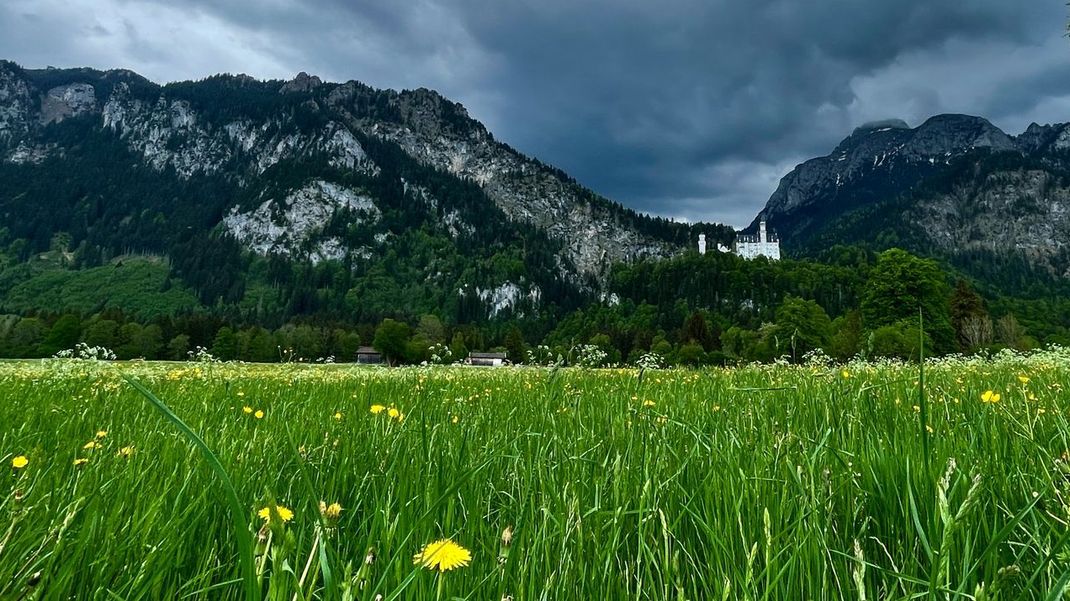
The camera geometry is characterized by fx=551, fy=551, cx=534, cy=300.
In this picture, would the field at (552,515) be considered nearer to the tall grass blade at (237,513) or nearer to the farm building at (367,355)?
the tall grass blade at (237,513)

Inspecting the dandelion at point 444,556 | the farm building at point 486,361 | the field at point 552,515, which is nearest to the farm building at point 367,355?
the farm building at point 486,361

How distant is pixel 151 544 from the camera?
4.66ft

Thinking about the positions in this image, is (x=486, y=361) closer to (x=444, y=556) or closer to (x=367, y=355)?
(x=444, y=556)

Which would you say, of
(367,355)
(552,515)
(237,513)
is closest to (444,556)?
(237,513)

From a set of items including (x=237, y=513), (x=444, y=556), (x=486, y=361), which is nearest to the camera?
(x=237, y=513)

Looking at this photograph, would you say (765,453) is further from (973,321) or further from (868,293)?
(973,321)

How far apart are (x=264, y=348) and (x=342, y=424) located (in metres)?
109

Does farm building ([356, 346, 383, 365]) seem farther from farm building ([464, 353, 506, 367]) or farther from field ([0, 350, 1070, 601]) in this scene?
field ([0, 350, 1070, 601])

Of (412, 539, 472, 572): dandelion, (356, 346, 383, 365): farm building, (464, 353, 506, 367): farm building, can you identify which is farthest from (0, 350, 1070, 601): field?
(356, 346, 383, 365): farm building

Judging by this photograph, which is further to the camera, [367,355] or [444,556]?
[367,355]

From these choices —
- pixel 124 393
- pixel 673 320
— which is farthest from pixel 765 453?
pixel 673 320

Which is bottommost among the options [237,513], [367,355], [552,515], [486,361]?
[367,355]

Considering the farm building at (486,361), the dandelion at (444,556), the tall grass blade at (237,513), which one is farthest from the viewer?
the farm building at (486,361)

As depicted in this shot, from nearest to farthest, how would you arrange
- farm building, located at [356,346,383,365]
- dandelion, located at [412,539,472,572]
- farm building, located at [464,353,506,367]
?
dandelion, located at [412,539,472,572], farm building, located at [464,353,506,367], farm building, located at [356,346,383,365]
